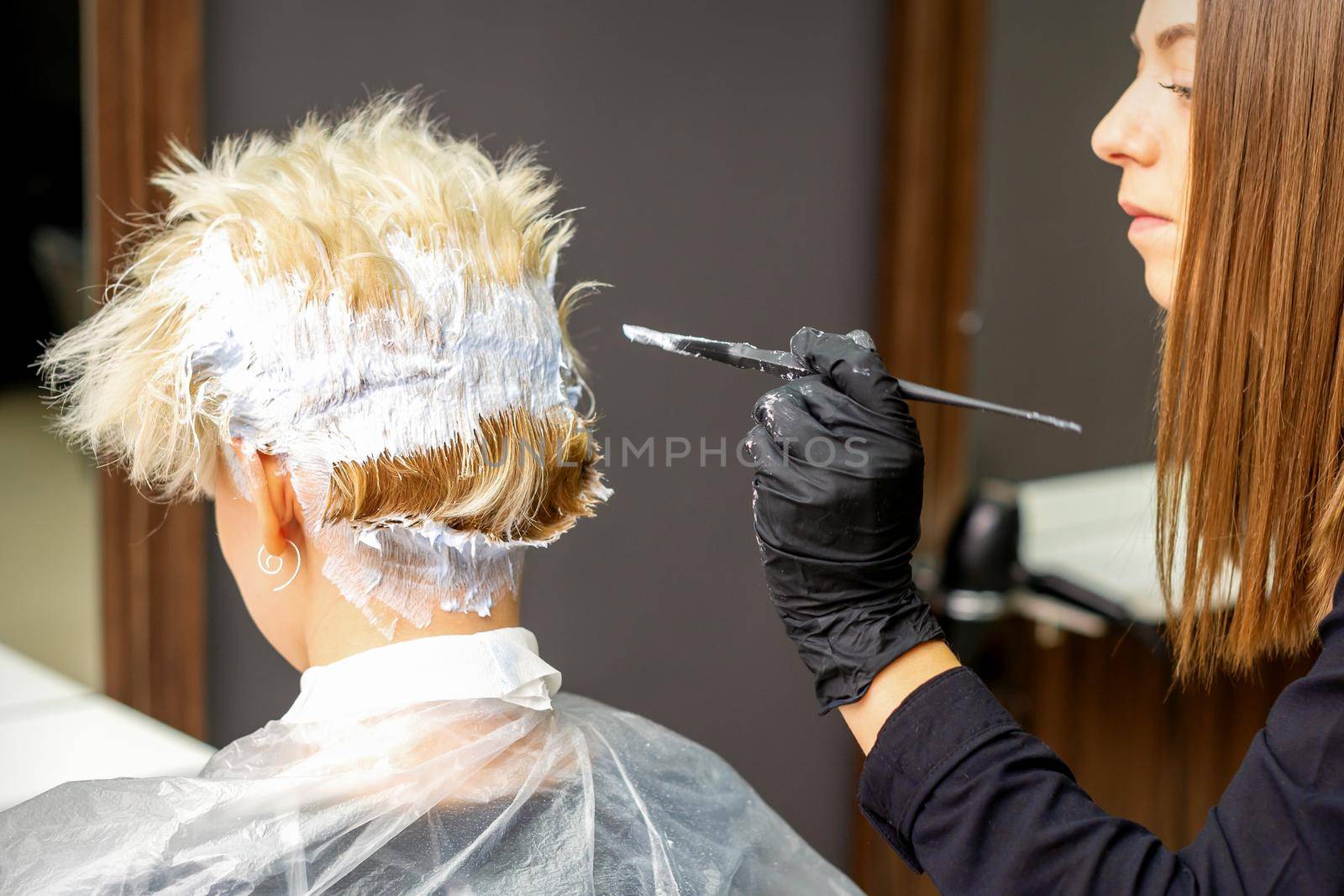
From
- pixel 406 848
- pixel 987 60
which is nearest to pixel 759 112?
pixel 987 60

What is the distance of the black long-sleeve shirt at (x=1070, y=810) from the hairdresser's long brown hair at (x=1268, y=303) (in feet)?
0.54

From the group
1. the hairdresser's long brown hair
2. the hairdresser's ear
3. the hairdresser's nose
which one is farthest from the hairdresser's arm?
the hairdresser's ear

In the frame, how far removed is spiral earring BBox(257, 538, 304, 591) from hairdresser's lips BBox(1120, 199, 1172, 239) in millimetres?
828

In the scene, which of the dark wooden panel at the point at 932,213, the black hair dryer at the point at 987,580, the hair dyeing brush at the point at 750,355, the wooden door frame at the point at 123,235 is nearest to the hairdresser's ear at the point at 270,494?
the hair dyeing brush at the point at 750,355

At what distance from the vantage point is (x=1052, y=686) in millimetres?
2473

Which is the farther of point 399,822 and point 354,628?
point 354,628

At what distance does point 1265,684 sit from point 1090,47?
3.98ft

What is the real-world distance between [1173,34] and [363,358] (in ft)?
2.48

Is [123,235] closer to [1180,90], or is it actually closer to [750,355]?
[750,355]

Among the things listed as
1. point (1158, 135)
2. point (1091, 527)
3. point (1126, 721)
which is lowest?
point (1126, 721)

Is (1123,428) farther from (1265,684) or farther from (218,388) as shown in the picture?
(218,388)

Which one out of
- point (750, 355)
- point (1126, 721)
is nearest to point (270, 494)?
point (750, 355)

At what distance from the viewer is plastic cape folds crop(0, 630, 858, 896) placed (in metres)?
0.99

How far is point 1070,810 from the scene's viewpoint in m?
0.89
